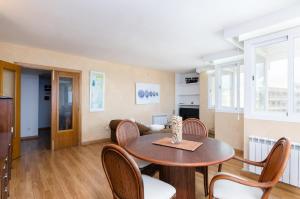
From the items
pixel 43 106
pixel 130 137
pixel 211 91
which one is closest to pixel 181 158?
pixel 130 137

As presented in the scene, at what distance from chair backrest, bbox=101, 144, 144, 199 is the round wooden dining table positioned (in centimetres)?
25

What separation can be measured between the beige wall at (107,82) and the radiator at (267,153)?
3.74 metres

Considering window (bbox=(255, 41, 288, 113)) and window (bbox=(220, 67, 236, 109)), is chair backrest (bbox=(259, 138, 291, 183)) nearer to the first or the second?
window (bbox=(255, 41, 288, 113))

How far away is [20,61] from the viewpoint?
364 cm

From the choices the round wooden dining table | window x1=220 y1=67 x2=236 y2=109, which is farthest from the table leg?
window x1=220 y1=67 x2=236 y2=109

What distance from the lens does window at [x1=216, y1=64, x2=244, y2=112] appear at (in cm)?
402

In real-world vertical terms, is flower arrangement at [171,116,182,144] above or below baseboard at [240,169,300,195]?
above

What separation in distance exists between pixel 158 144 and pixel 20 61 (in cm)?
362

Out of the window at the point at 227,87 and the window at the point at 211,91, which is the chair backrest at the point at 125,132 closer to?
the window at the point at 227,87

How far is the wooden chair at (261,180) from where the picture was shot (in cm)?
124

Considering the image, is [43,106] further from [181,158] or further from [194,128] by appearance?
[181,158]

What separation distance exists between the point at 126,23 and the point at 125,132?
161cm

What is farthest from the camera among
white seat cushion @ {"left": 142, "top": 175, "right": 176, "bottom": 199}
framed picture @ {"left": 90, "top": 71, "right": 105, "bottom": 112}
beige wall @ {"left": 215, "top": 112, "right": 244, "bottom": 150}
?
A: framed picture @ {"left": 90, "top": 71, "right": 105, "bottom": 112}

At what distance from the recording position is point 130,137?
2199 mm
